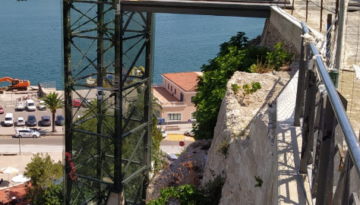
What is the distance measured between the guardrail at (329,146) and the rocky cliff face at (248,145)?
0.74m

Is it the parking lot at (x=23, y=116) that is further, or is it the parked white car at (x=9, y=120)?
the parked white car at (x=9, y=120)

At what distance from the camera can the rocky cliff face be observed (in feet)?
17.5

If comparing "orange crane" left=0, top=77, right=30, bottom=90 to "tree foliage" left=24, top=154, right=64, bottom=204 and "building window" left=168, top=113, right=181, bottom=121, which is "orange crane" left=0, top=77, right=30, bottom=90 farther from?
"tree foliage" left=24, top=154, right=64, bottom=204

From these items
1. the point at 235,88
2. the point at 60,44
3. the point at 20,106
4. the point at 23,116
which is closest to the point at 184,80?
the point at 23,116

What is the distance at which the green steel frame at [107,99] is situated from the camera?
513 inches

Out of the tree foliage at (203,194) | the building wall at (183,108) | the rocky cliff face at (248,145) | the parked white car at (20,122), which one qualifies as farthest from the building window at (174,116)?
the tree foliage at (203,194)

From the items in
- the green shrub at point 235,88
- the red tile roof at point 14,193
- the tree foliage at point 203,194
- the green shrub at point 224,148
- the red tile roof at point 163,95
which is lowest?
the red tile roof at point 14,193

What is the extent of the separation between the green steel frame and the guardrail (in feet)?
29.8

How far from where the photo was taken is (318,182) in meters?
3.00

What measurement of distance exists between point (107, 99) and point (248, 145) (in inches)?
279

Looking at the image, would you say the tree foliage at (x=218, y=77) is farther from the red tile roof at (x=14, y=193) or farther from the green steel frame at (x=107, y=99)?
the red tile roof at (x=14, y=193)

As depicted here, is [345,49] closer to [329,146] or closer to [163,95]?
[329,146]

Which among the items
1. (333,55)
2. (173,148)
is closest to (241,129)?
(333,55)

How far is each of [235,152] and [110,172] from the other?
7.07 meters
